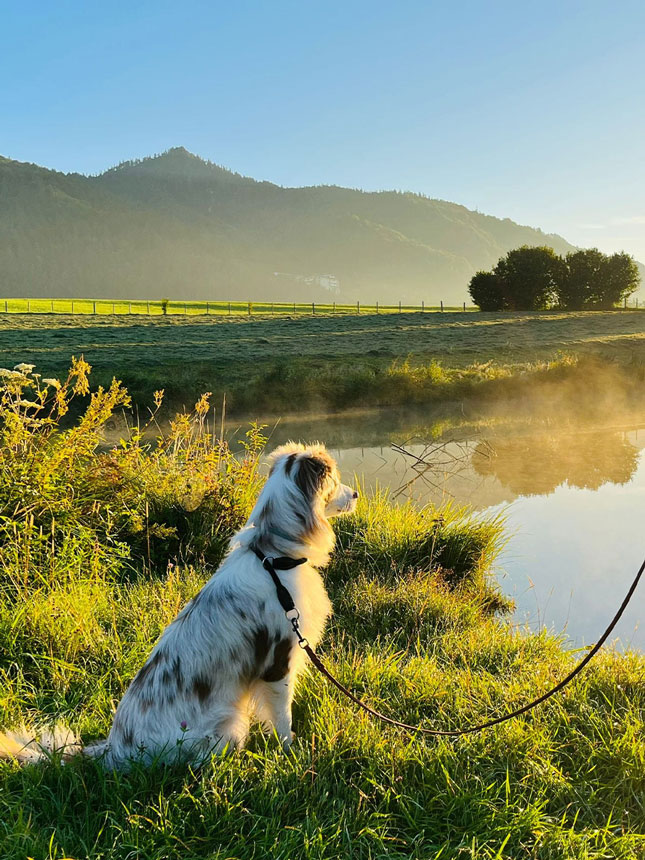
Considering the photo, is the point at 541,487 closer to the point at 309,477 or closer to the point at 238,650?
the point at 309,477

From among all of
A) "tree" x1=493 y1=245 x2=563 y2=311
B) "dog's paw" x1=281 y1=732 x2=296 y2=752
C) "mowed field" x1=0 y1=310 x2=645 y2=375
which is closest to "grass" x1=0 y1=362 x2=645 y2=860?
"dog's paw" x1=281 y1=732 x2=296 y2=752

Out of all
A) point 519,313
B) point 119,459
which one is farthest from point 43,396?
point 519,313

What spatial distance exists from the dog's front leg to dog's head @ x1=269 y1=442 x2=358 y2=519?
3.09 ft

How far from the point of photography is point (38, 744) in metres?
2.83

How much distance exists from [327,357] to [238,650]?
22.0 metres

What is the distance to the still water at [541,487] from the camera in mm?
6656

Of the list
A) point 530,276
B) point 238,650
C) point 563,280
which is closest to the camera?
point 238,650

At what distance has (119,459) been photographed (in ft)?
20.9

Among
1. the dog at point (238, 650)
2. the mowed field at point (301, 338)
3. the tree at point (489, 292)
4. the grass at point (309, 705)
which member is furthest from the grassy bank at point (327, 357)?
the dog at point (238, 650)

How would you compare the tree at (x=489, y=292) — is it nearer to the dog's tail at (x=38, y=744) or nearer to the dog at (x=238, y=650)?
the dog at (x=238, y=650)

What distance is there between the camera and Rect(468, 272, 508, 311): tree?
54.6 m

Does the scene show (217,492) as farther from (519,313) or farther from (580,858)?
(519,313)

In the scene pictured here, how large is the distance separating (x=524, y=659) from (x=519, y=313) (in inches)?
1949

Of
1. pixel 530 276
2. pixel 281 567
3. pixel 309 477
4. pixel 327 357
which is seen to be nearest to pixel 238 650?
pixel 281 567
